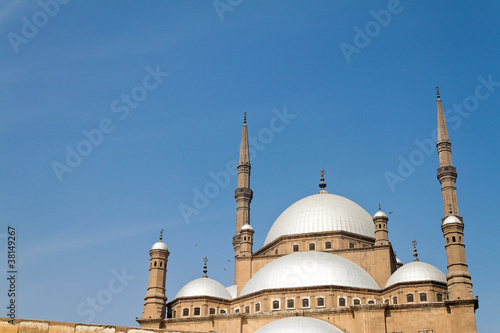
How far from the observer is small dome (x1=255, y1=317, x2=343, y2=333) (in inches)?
904

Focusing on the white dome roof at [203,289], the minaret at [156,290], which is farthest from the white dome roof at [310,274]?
the minaret at [156,290]

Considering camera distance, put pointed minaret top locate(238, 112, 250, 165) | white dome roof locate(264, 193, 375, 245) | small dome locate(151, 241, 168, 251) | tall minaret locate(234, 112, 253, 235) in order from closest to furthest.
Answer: small dome locate(151, 241, 168, 251)
white dome roof locate(264, 193, 375, 245)
tall minaret locate(234, 112, 253, 235)
pointed minaret top locate(238, 112, 250, 165)

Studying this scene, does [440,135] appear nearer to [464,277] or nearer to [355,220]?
[355,220]

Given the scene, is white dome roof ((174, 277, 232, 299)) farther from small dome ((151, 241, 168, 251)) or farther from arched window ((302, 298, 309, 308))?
arched window ((302, 298, 309, 308))

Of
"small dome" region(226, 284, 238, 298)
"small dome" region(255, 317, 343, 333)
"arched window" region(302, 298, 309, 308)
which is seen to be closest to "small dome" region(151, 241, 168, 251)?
"small dome" region(226, 284, 238, 298)

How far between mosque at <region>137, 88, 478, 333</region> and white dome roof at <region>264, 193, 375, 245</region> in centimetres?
7

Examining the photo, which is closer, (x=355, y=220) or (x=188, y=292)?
(x=188, y=292)

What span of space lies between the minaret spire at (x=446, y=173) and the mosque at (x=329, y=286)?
6cm

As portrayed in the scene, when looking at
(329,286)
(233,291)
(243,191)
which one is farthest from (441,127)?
(233,291)

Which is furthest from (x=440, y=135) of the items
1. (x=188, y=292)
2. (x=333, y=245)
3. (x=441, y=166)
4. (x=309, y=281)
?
(x=188, y=292)

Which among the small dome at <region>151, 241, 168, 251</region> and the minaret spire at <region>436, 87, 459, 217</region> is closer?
the small dome at <region>151, 241, 168, 251</region>

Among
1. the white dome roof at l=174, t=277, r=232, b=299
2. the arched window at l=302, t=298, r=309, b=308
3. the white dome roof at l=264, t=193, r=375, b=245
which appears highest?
the white dome roof at l=264, t=193, r=375, b=245

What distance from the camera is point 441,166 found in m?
35.3

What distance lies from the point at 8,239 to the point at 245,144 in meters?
32.7
